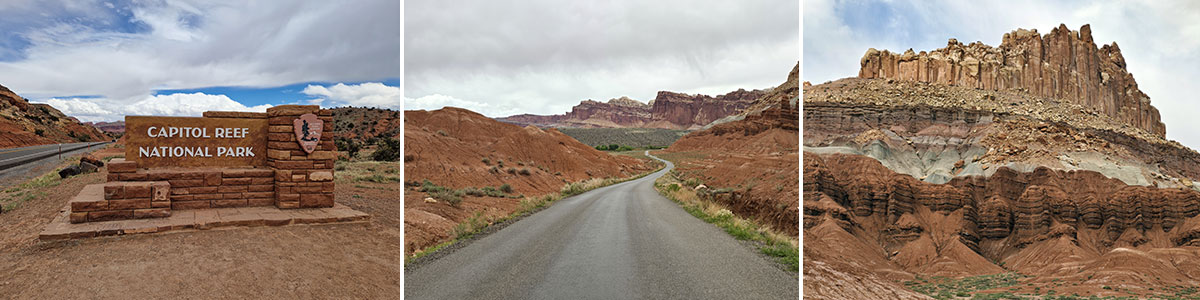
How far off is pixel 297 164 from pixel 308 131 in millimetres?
690

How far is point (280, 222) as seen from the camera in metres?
8.76

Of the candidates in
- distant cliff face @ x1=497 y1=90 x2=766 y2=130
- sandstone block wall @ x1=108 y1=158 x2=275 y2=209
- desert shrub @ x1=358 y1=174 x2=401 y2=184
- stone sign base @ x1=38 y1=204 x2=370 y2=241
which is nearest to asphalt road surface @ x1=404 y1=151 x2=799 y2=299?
stone sign base @ x1=38 y1=204 x2=370 y2=241

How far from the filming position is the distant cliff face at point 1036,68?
61.5 m

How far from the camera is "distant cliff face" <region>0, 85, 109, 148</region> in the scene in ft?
163

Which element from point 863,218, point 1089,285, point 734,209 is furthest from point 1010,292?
point 734,209

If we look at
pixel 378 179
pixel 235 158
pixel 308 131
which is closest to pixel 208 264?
pixel 308 131

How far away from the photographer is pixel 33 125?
55281 mm

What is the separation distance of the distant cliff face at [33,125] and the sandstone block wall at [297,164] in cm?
5776

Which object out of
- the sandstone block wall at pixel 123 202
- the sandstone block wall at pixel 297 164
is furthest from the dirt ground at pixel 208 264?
the sandstone block wall at pixel 297 164

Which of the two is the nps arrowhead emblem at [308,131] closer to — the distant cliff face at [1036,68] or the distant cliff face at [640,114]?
the distant cliff face at [1036,68]

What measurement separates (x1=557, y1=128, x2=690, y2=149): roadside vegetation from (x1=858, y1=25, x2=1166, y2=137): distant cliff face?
36.1m

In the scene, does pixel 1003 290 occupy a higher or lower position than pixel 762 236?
lower

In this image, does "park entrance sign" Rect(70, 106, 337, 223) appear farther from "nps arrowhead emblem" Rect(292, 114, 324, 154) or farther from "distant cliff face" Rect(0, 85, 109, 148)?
"distant cliff face" Rect(0, 85, 109, 148)

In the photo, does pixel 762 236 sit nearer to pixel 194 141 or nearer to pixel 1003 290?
pixel 194 141
